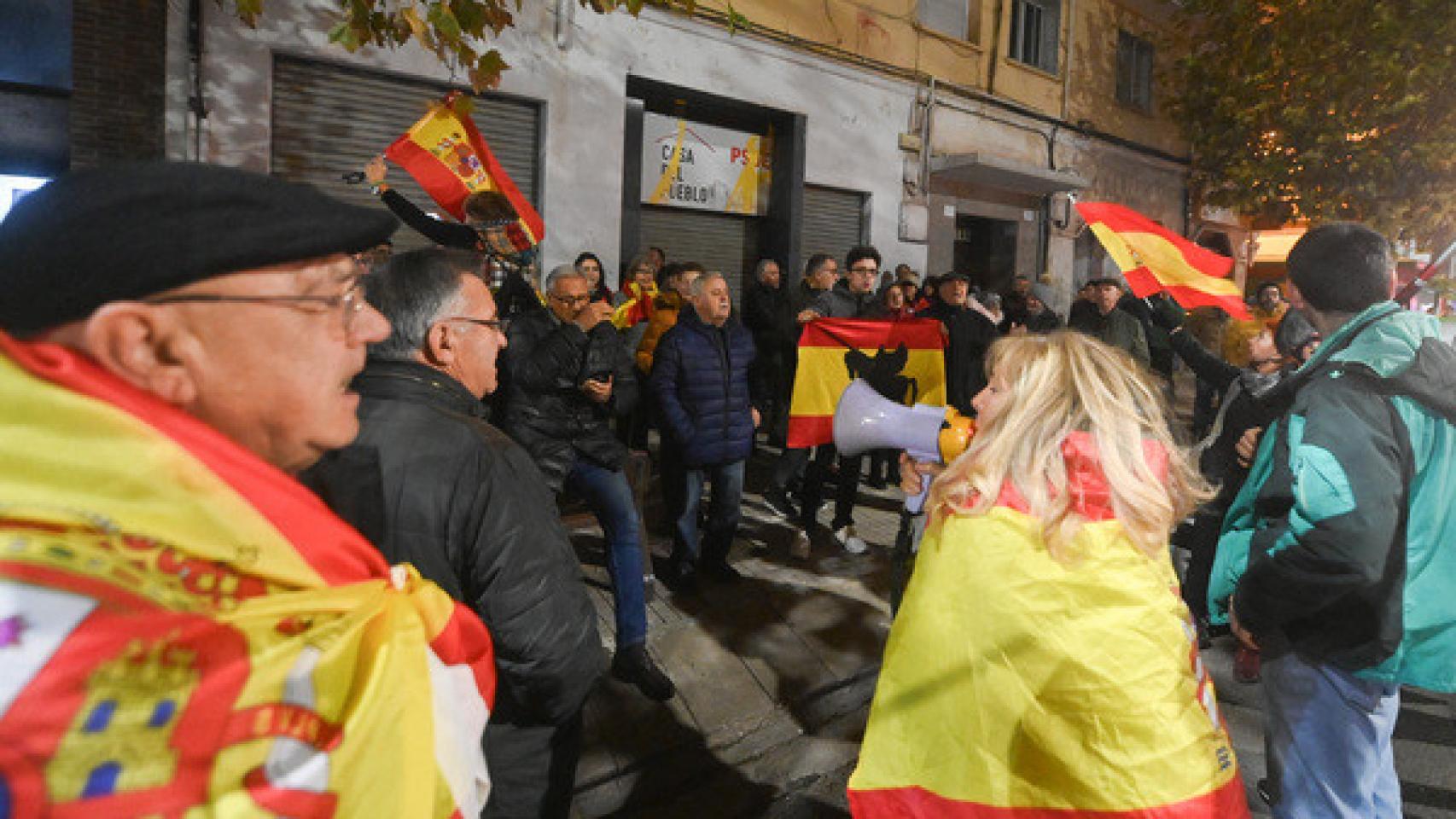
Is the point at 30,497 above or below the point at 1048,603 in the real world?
above

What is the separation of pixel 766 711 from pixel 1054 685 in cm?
248

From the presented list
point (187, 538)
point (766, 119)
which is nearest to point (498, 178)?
point (187, 538)

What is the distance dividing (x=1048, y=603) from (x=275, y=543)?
4.92 feet

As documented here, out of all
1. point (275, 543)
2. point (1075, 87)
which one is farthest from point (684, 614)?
point (1075, 87)

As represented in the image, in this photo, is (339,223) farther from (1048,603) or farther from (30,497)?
(1048,603)

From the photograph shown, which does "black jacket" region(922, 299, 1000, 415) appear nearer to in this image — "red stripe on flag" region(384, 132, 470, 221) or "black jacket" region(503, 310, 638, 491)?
"black jacket" region(503, 310, 638, 491)

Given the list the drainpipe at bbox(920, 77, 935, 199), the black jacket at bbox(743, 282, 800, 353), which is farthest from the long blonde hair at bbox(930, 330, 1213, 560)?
the drainpipe at bbox(920, 77, 935, 199)

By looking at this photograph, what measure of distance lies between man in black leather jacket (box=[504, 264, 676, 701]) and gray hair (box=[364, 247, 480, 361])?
1929 mm

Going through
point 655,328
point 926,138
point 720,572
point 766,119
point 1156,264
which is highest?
point 926,138

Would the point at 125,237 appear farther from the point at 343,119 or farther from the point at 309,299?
the point at 343,119

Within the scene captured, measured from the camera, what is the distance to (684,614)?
4.84m

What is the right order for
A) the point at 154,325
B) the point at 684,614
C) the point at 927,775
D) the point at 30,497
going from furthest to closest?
1. the point at 684,614
2. the point at 927,775
3. the point at 154,325
4. the point at 30,497

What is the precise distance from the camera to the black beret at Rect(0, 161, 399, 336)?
88 cm

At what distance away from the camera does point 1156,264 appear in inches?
218
